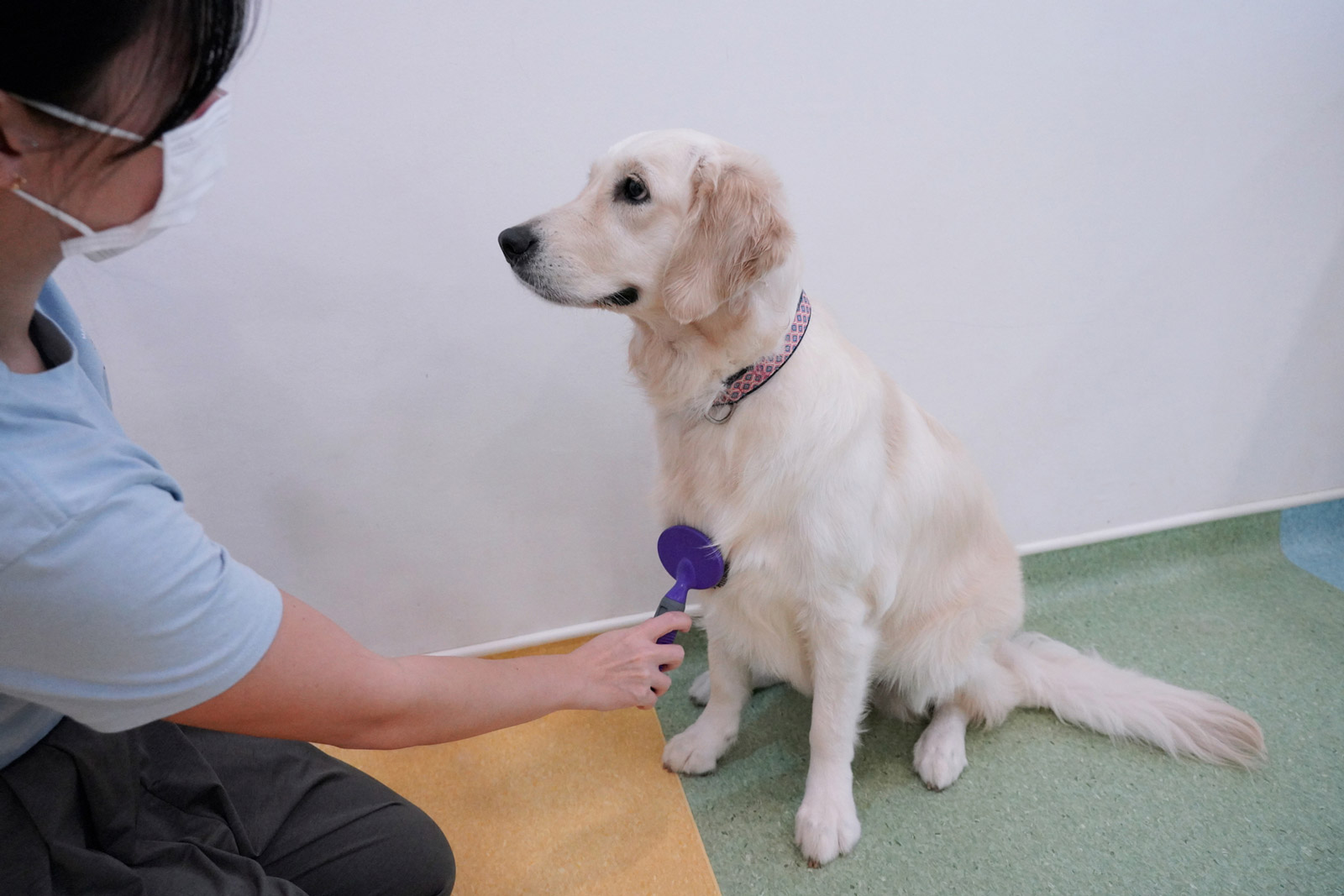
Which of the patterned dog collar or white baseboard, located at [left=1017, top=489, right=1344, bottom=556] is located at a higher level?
the patterned dog collar

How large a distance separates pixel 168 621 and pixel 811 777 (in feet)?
3.33

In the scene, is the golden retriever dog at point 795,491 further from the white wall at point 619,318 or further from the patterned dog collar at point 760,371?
the white wall at point 619,318

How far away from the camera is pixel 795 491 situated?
110 cm

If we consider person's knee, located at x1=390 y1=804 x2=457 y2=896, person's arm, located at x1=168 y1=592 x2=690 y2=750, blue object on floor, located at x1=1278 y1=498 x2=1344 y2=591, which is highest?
person's arm, located at x1=168 y1=592 x2=690 y2=750

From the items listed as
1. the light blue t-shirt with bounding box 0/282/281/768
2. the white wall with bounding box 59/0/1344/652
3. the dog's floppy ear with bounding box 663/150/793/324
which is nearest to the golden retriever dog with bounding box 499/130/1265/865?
the dog's floppy ear with bounding box 663/150/793/324

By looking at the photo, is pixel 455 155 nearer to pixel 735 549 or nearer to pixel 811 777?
pixel 735 549

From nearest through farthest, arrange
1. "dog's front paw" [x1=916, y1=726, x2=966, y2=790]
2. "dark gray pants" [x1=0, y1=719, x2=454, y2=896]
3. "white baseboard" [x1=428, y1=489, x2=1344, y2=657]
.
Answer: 1. "dark gray pants" [x1=0, y1=719, x2=454, y2=896]
2. "dog's front paw" [x1=916, y1=726, x2=966, y2=790]
3. "white baseboard" [x1=428, y1=489, x2=1344, y2=657]

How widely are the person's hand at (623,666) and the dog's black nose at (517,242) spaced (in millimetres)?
549

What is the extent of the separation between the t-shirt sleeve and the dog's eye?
71 centimetres

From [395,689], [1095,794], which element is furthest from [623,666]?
[1095,794]

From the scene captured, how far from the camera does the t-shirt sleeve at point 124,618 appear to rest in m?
0.54

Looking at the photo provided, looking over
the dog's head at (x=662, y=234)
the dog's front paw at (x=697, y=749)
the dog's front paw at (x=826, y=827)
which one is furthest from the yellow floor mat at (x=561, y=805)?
the dog's head at (x=662, y=234)

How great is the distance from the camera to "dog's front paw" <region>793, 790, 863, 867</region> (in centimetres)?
118

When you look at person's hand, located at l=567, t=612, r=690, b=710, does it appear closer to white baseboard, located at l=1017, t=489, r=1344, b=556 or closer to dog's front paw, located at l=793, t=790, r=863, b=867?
dog's front paw, located at l=793, t=790, r=863, b=867
